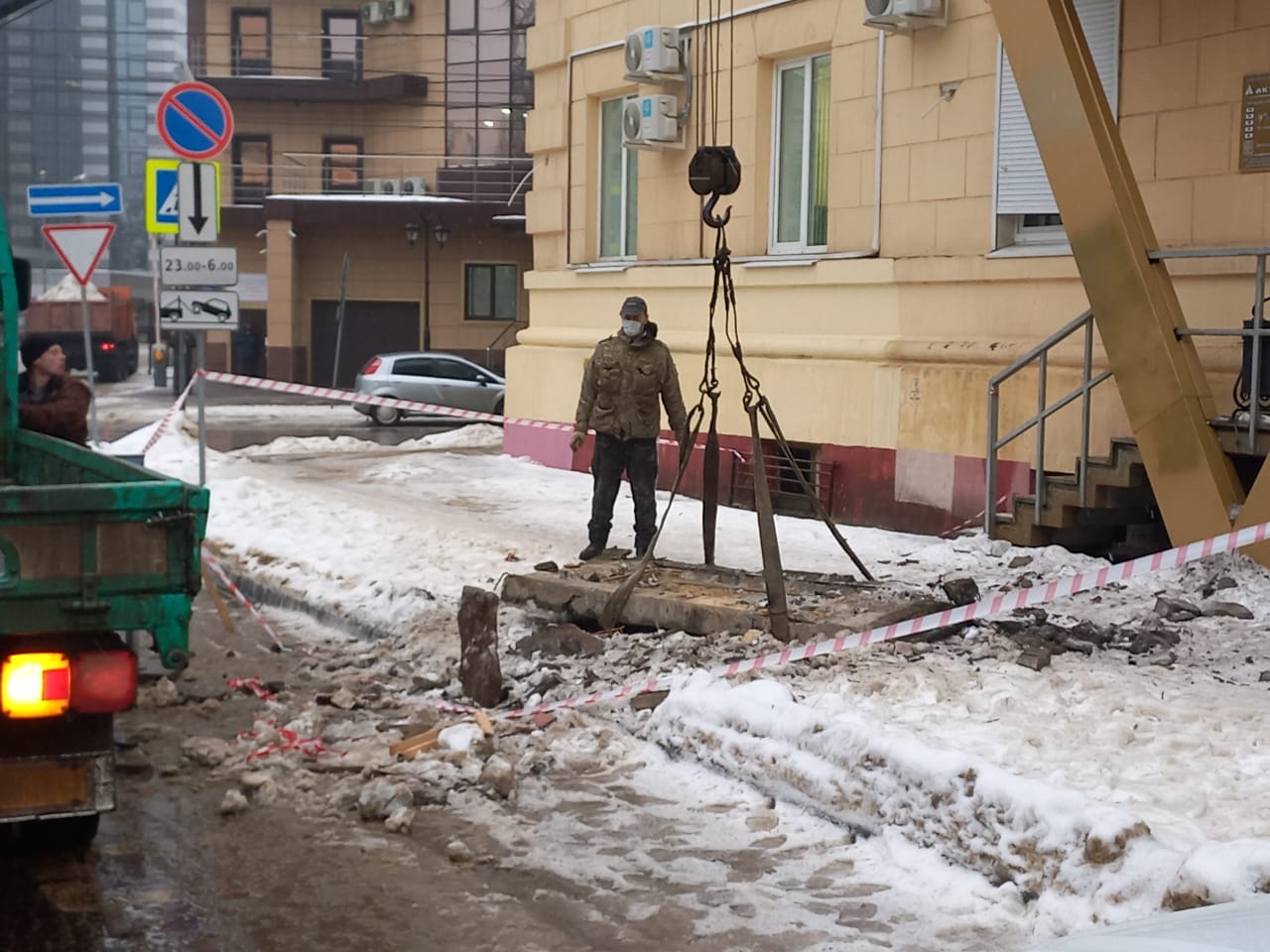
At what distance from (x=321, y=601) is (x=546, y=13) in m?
9.70

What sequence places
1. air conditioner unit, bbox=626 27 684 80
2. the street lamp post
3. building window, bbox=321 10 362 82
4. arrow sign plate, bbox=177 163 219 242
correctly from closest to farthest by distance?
arrow sign plate, bbox=177 163 219 242 → air conditioner unit, bbox=626 27 684 80 → the street lamp post → building window, bbox=321 10 362 82

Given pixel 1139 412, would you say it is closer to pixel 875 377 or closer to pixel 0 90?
pixel 875 377

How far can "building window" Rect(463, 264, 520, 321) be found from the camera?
138 feet

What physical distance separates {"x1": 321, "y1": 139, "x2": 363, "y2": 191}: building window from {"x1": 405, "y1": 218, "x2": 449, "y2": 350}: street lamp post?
3158 millimetres

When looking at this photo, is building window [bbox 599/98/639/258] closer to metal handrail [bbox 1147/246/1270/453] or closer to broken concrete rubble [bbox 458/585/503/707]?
metal handrail [bbox 1147/246/1270/453]

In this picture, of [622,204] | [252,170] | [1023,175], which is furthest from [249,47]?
[1023,175]

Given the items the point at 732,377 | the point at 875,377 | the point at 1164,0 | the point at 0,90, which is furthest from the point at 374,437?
the point at 0,90

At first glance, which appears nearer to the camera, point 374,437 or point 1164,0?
point 1164,0

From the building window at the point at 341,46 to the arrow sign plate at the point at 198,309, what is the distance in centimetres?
3187

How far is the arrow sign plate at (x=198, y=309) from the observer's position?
1264cm

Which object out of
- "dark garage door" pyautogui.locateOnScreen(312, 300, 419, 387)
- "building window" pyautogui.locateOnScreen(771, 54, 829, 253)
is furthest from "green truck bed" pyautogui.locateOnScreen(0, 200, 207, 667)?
"dark garage door" pyautogui.locateOnScreen(312, 300, 419, 387)

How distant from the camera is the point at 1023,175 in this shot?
11.8m

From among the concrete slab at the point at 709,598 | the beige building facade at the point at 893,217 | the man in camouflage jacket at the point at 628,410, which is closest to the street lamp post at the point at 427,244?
the beige building facade at the point at 893,217

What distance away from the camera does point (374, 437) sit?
26109mm
